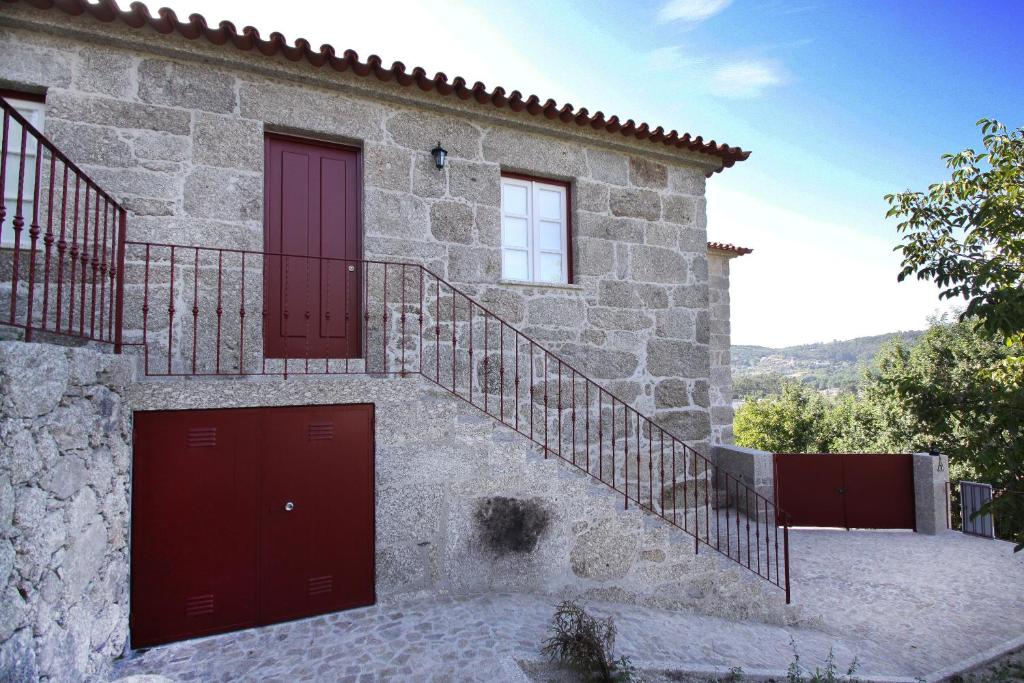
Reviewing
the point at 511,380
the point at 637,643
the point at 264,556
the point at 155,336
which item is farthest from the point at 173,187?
the point at 637,643

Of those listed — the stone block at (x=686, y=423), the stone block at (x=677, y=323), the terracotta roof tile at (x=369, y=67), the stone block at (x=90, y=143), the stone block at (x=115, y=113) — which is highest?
the terracotta roof tile at (x=369, y=67)

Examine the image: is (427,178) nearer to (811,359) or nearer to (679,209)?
(679,209)

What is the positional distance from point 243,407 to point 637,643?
139 inches

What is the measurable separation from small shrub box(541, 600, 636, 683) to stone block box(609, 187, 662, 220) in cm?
415

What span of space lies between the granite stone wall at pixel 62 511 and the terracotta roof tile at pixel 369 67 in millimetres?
2638

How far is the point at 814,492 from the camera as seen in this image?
8.70 metres

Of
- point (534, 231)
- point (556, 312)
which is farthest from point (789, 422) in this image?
point (534, 231)

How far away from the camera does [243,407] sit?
3928mm

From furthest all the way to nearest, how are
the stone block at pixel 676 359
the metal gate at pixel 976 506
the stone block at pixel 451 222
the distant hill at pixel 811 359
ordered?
the distant hill at pixel 811 359 < the metal gate at pixel 976 506 < the stone block at pixel 676 359 < the stone block at pixel 451 222

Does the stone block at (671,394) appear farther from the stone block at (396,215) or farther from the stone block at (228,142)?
the stone block at (228,142)

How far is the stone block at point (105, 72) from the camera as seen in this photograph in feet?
13.5

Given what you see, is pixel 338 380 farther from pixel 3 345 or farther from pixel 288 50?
pixel 288 50

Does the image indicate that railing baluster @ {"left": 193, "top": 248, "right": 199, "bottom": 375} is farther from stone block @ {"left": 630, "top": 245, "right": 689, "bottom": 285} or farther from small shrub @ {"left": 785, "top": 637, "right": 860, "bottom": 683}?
small shrub @ {"left": 785, "top": 637, "right": 860, "bottom": 683}

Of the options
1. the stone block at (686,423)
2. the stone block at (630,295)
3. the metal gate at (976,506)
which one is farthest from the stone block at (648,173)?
the metal gate at (976,506)
